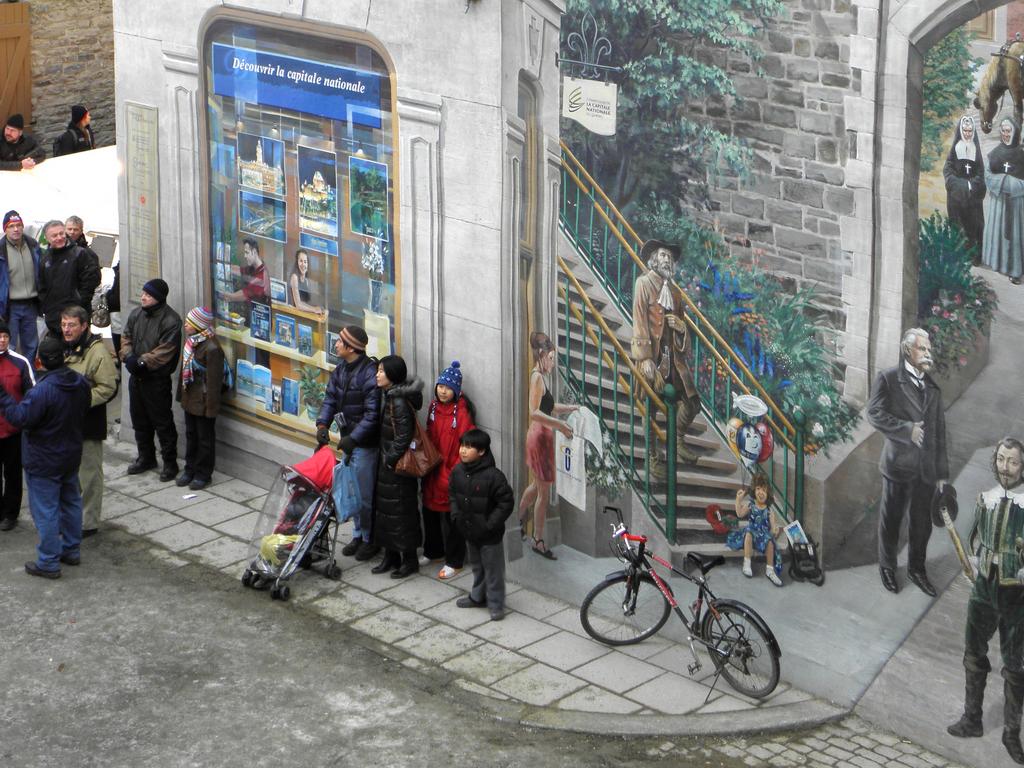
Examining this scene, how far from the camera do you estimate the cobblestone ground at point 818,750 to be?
905 cm

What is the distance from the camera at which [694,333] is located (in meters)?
9.93

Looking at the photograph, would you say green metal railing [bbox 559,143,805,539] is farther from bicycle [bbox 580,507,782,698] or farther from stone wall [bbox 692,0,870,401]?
stone wall [bbox 692,0,870,401]

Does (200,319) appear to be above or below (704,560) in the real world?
above

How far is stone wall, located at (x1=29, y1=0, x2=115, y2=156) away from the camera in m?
22.2

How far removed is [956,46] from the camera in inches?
324

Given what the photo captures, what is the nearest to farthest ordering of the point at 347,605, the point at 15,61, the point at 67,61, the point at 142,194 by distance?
the point at 347,605
the point at 142,194
the point at 15,61
the point at 67,61

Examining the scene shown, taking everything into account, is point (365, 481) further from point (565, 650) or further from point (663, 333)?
point (663, 333)

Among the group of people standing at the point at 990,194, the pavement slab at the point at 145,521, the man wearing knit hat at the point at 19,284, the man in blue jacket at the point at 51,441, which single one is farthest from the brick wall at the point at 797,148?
the man wearing knit hat at the point at 19,284

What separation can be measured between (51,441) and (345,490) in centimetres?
209

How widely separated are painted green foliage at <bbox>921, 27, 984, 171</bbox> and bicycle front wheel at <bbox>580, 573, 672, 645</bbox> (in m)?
3.35

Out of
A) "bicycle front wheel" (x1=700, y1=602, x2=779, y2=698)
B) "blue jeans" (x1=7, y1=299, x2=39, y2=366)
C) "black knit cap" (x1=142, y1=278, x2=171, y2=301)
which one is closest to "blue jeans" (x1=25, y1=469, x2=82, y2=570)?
"black knit cap" (x1=142, y1=278, x2=171, y2=301)

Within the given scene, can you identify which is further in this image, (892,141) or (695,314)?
(695,314)

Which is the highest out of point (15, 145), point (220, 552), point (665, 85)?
point (665, 85)

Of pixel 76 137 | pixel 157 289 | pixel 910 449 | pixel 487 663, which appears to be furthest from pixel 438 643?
A: pixel 76 137
